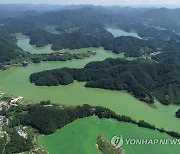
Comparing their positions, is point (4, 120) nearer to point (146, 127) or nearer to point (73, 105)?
point (73, 105)

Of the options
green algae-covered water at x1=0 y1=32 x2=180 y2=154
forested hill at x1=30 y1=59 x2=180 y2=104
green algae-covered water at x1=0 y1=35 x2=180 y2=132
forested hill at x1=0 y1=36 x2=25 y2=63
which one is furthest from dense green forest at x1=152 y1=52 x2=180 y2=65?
forested hill at x1=0 y1=36 x2=25 y2=63

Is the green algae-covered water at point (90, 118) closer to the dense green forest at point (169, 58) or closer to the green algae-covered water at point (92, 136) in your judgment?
the green algae-covered water at point (92, 136)

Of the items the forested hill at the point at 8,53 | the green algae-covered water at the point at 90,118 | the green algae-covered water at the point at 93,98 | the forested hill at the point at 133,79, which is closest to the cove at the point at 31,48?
the forested hill at the point at 8,53

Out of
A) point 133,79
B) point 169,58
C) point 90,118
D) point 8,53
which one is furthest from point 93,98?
point 169,58

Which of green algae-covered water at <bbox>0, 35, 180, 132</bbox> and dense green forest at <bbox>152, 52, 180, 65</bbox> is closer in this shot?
green algae-covered water at <bbox>0, 35, 180, 132</bbox>

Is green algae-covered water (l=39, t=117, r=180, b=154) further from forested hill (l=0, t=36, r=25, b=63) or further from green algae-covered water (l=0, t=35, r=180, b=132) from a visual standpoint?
forested hill (l=0, t=36, r=25, b=63)

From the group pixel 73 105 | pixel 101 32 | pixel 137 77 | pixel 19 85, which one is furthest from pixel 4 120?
pixel 101 32
